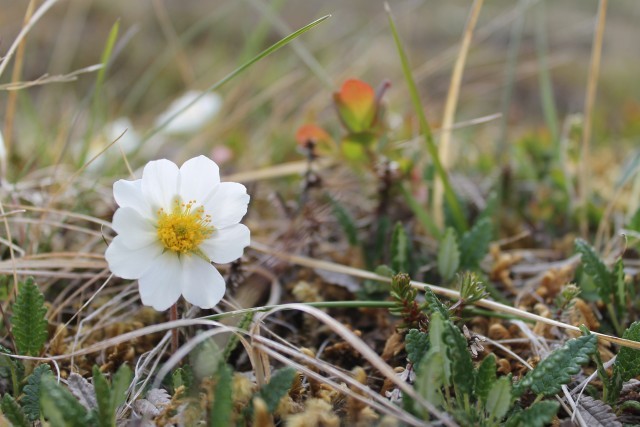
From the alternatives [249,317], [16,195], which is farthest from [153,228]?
[16,195]

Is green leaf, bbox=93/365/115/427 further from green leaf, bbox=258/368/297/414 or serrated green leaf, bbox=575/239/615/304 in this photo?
serrated green leaf, bbox=575/239/615/304

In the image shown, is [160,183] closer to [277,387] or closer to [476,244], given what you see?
[277,387]

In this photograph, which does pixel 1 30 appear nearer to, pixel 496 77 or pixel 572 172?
pixel 496 77

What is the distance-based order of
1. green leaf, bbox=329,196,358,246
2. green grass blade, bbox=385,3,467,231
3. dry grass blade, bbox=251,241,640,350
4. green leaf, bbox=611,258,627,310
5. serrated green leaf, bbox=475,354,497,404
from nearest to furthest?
A: 1. serrated green leaf, bbox=475,354,497,404
2. dry grass blade, bbox=251,241,640,350
3. green leaf, bbox=611,258,627,310
4. green grass blade, bbox=385,3,467,231
5. green leaf, bbox=329,196,358,246

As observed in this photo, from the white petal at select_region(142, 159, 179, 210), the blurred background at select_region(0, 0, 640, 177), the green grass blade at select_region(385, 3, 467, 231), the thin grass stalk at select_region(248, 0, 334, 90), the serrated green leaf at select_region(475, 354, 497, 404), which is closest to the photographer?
the serrated green leaf at select_region(475, 354, 497, 404)

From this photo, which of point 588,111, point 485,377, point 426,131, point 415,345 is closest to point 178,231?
point 415,345

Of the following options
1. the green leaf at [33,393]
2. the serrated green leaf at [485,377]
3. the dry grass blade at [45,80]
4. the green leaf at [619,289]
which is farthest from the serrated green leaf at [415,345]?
the dry grass blade at [45,80]

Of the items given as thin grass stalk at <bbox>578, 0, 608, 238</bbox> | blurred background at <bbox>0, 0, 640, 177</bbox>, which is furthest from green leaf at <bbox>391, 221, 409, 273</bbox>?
blurred background at <bbox>0, 0, 640, 177</bbox>

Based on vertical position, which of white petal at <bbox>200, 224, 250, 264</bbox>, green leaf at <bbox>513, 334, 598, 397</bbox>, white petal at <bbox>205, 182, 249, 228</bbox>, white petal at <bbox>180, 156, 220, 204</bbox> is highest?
white petal at <bbox>180, 156, 220, 204</bbox>
